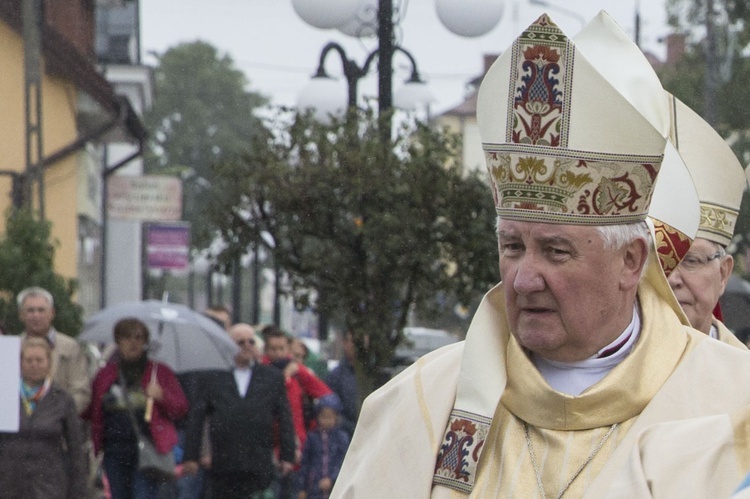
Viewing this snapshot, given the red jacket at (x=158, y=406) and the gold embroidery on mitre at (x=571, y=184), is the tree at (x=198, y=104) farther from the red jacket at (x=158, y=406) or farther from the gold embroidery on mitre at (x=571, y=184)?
the gold embroidery on mitre at (x=571, y=184)

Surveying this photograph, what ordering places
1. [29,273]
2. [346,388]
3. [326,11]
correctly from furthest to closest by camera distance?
[29,273] < [346,388] < [326,11]

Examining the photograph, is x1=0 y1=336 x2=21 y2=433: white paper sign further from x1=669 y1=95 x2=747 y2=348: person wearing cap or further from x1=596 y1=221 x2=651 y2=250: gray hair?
x1=596 y1=221 x2=651 y2=250: gray hair

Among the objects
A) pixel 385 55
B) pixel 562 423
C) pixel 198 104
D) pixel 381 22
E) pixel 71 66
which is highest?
pixel 198 104

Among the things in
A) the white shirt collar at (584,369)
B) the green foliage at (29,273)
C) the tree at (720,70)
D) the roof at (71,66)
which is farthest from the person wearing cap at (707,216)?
the tree at (720,70)

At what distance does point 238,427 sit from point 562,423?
7.09 meters

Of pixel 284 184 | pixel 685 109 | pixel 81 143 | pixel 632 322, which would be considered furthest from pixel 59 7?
pixel 632 322

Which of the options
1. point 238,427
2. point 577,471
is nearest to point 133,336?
point 238,427

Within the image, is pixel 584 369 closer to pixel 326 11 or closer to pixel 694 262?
pixel 694 262

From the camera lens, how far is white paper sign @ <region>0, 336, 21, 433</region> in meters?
8.68

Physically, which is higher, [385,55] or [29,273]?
[385,55]

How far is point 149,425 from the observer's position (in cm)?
1012

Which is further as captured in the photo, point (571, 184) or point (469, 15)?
point (469, 15)

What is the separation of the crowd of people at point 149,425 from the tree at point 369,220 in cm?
123

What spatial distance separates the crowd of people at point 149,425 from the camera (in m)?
9.15
